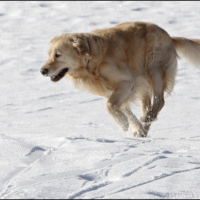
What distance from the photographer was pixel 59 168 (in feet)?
11.8

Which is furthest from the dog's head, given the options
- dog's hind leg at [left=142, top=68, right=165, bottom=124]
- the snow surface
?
dog's hind leg at [left=142, top=68, right=165, bottom=124]

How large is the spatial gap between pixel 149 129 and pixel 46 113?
190 cm

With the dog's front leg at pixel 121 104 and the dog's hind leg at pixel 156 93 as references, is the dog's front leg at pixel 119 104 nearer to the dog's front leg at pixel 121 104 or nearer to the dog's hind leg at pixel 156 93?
the dog's front leg at pixel 121 104

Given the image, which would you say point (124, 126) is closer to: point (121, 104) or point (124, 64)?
point (121, 104)

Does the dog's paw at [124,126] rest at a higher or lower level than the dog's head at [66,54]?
lower

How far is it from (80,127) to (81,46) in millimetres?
1280

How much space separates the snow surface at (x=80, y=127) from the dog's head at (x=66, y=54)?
74cm

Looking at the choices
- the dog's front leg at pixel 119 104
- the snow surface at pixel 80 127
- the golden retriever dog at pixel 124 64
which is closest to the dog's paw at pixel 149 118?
the golden retriever dog at pixel 124 64

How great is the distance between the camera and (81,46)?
5.41 meters

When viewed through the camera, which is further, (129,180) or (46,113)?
(46,113)

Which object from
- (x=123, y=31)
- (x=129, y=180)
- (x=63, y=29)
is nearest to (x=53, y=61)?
(x=123, y=31)

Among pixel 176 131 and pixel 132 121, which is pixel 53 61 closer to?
pixel 132 121

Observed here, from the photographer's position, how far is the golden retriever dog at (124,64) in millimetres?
5469

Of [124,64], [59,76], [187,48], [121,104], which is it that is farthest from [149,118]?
[59,76]
